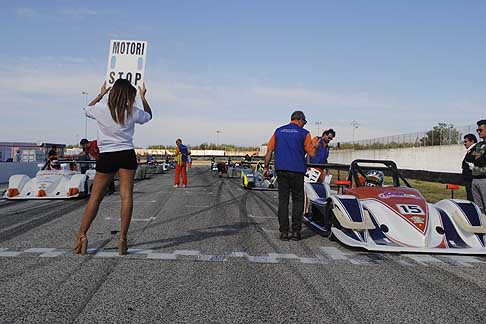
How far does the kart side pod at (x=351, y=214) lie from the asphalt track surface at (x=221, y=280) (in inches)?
14.8

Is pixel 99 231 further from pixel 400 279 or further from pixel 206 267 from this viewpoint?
pixel 400 279

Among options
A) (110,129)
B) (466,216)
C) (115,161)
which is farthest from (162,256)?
(466,216)

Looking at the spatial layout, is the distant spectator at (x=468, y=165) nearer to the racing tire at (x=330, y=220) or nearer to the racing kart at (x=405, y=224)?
the racing kart at (x=405, y=224)

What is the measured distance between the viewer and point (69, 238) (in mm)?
6742

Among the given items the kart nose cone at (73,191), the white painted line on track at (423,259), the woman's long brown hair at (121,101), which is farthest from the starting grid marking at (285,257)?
the kart nose cone at (73,191)

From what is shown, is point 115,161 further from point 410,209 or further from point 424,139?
point 424,139

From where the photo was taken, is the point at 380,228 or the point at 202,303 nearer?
the point at 202,303

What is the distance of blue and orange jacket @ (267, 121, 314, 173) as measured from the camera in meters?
7.29

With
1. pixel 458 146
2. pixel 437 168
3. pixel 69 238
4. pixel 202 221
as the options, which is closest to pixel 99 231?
pixel 69 238

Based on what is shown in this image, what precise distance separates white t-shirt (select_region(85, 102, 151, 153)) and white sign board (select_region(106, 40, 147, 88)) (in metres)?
1.96

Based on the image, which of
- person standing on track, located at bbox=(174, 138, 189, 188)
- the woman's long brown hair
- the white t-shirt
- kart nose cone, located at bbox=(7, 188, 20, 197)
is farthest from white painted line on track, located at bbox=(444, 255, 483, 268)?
person standing on track, located at bbox=(174, 138, 189, 188)

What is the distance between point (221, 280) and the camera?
15.3 feet

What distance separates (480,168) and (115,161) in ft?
19.6

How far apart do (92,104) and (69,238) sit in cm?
193
